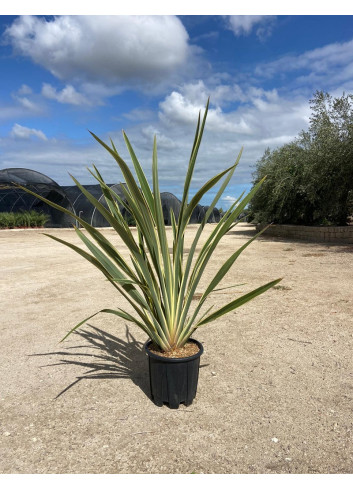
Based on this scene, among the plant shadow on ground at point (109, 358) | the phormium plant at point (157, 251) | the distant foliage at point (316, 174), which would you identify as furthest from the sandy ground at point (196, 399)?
the distant foliage at point (316, 174)

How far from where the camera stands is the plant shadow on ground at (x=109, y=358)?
107 inches

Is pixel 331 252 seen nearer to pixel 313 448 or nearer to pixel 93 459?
pixel 313 448

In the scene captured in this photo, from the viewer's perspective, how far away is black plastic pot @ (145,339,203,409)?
7.32 ft

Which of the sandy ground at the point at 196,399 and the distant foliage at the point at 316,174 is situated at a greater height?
the distant foliage at the point at 316,174

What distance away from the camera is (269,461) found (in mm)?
1820

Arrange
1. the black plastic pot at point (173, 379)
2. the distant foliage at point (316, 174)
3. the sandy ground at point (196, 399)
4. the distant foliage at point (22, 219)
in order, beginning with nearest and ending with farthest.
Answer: the sandy ground at point (196, 399)
the black plastic pot at point (173, 379)
the distant foliage at point (316, 174)
the distant foliage at point (22, 219)

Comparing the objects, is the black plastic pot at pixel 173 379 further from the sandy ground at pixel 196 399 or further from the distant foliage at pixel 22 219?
the distant foliage at pixel 22 219

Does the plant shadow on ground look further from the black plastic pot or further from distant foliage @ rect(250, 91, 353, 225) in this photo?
distant foliage @ rect(250, 91, 353, 225)

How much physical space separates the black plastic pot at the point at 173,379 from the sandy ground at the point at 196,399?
0.08m

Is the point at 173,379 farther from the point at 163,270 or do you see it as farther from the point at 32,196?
the point at 32,196

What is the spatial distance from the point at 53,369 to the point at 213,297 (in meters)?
2.56

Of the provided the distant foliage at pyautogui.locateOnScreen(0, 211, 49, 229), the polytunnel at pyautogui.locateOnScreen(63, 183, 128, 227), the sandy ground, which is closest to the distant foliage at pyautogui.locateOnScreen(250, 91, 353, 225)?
the sandy ground

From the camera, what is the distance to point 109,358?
9.95 ft

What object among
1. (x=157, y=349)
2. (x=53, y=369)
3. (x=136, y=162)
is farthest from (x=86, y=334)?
(x=136, y=162)
